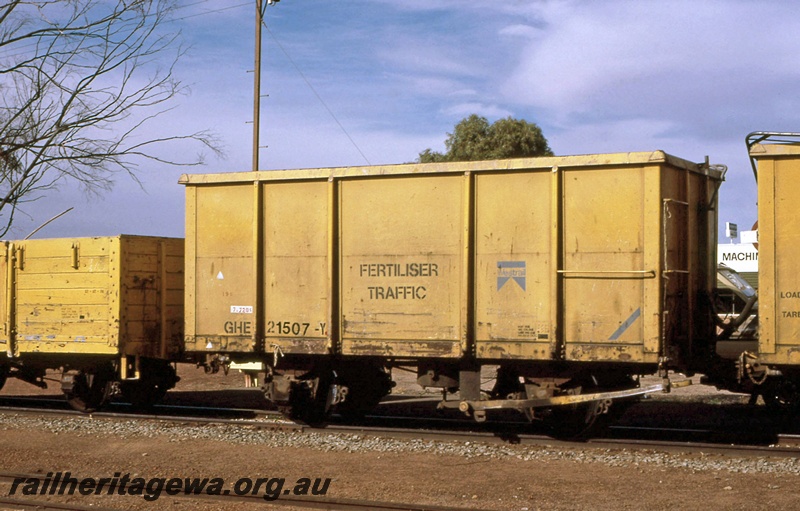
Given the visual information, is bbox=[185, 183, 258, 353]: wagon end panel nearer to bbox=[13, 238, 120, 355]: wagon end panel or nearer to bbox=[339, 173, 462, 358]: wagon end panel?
bbox=[339, 173, 462, 358]: wagon end panel

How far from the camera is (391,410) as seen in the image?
545 inches

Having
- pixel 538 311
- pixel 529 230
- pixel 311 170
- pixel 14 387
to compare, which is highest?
pixel 311 170

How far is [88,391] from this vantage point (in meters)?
13.9

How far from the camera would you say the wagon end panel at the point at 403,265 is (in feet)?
34.3

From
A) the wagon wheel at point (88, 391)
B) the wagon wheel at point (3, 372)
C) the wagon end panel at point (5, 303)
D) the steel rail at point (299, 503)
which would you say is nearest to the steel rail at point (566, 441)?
the wagon wheel at point (88, 391)

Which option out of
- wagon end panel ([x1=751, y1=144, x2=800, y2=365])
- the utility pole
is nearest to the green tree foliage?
the utility pole

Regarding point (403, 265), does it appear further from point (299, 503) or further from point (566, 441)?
point (299, 503)

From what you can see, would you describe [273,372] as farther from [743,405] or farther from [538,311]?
[743,405]

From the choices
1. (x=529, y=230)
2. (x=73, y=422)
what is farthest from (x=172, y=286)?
(x=529, y=230)

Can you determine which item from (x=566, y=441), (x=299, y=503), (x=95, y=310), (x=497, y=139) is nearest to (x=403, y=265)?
(x=566, y=441)

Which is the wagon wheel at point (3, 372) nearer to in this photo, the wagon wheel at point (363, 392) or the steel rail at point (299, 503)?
the wagon wheel at point (363, 392)

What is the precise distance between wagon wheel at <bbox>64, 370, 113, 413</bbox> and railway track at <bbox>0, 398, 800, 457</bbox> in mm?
234

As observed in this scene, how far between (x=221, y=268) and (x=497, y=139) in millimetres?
20180

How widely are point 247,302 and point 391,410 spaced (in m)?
3.50
